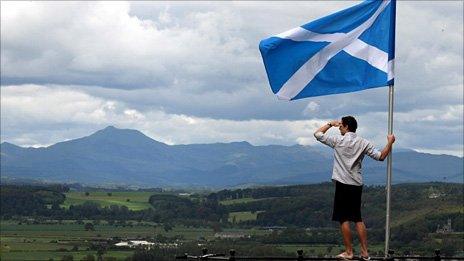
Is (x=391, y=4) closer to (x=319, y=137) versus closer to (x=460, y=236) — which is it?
(x=319, y=137)

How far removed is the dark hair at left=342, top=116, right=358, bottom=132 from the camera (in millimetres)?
16938

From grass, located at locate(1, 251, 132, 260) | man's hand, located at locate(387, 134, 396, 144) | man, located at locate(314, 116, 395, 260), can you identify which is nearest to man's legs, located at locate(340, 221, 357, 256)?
man, located at locate(314, 116, 395, 260)

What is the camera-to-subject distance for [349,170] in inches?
660

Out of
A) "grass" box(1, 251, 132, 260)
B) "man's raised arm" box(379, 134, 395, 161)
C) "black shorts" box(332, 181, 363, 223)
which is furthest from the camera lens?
"grass" box(1, 251, 132, 260)

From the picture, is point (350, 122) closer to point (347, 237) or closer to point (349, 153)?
point (349, 153)

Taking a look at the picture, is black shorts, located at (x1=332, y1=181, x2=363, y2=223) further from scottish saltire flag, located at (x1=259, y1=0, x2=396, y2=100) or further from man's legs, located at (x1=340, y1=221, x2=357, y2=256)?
scottish saltire flag, located at (x1=259, y1=0, x2=396, y2=100)

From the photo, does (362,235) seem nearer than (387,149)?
No

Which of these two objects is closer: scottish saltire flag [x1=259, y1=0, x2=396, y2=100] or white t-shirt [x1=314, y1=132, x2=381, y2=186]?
white t-shirt [x1=314, y1=132, x2=381, y2=186]

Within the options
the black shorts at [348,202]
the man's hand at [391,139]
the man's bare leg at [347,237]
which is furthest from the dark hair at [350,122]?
the man's bare leg at [347,237]

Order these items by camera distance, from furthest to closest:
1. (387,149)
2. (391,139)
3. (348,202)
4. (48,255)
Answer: (48,255)
(391,139)
(348,202)
(387,149)

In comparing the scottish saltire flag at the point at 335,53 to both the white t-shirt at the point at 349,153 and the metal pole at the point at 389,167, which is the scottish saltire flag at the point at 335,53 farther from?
the white t-shirt at the point at 349,153

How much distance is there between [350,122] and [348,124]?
0.05 meters

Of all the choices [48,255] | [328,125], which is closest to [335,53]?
[328,125]

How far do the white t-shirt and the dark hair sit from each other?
206mm
